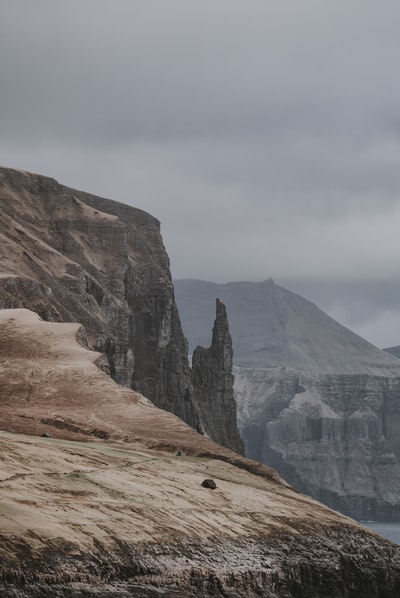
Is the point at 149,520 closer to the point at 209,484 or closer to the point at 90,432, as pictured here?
the point at 209,484

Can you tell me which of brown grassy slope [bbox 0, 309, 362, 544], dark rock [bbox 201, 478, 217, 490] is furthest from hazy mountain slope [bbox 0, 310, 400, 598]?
dark rock [bbox 201, 478, 217, 490]

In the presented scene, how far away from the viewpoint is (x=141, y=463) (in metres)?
60.0

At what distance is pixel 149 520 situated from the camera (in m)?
46.8

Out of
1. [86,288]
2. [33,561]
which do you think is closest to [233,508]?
[33,561]

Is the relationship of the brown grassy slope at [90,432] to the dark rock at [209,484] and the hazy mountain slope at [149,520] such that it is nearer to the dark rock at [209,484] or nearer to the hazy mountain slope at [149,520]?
the hazy mountain slope at [149,520]

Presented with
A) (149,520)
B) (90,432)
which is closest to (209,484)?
(149,520)

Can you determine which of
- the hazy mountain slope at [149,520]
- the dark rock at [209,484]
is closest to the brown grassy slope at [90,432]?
the hazy mountain slope at [149,520]

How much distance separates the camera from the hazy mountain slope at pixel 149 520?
132 ft

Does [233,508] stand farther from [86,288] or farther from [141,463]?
[86,288]

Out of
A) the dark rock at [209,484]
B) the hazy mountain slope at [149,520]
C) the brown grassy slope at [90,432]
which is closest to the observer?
the hazy mountain slope at [149,520]

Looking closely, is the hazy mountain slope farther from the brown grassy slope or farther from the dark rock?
the dark rock

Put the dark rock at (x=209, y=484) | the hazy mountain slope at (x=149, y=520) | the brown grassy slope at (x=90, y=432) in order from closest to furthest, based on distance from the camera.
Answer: the hazy mountain slope at (x=149, y=520), the brown grassy slope at (x=90, y=432), the dark rock at (x=209, y=484)

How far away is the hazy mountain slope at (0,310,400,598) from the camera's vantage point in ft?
132

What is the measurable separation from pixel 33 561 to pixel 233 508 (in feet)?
55.7
